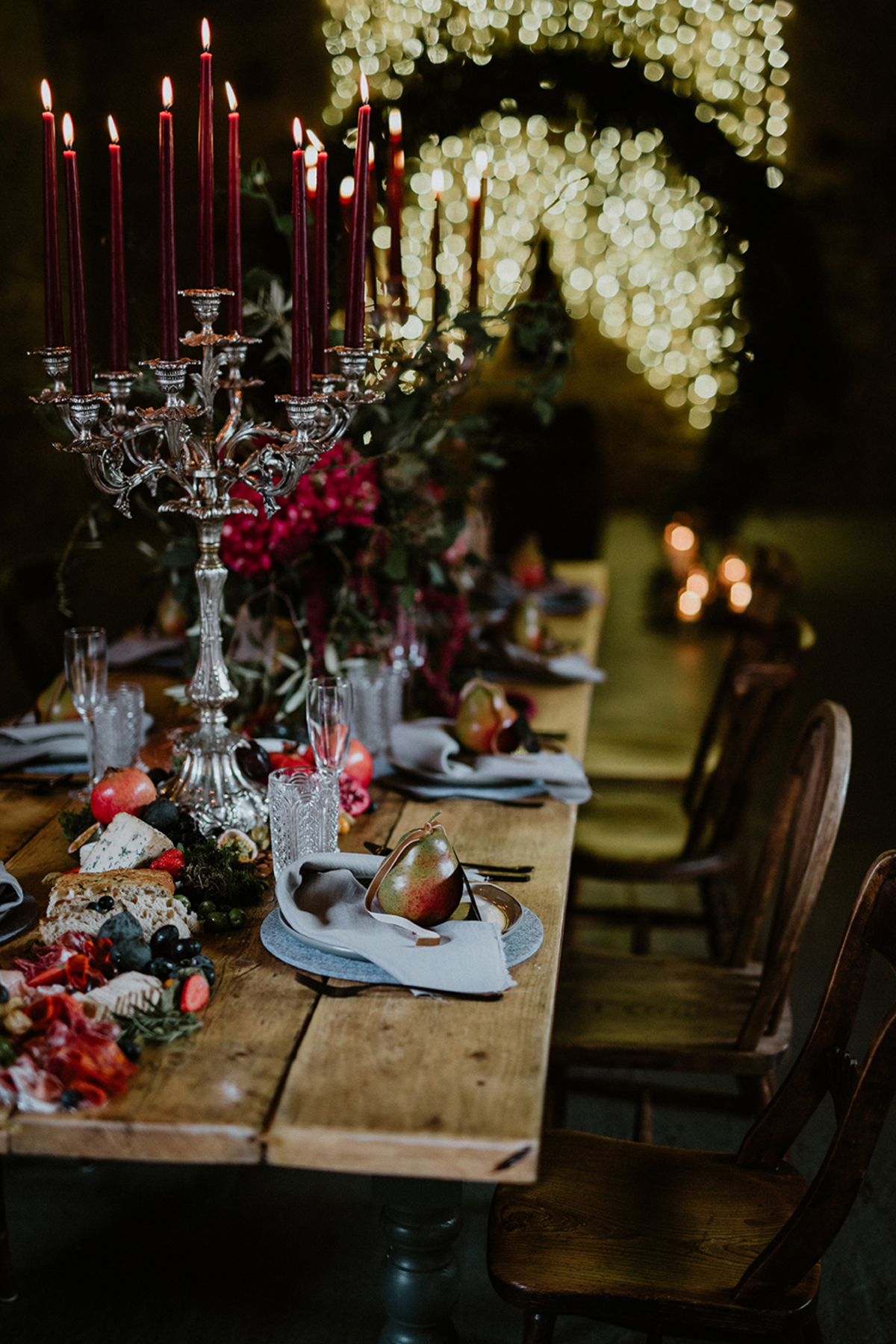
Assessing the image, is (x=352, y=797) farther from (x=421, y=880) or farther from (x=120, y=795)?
(x=421, y=880)

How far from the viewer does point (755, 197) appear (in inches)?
168

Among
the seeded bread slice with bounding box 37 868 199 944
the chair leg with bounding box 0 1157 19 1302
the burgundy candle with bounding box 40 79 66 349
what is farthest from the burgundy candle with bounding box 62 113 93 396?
the chair leg with bounding box 0 1157 19 1302

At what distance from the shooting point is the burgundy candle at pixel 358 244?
1.18 m

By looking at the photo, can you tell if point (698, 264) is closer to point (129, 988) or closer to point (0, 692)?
point (0, 692)

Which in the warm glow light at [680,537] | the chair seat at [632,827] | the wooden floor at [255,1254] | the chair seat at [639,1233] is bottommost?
the wooden floor at [255,1254]

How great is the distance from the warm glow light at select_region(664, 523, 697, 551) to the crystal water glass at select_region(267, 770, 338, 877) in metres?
5.01

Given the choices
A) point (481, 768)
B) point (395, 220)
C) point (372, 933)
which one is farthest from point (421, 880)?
point (395, 220)

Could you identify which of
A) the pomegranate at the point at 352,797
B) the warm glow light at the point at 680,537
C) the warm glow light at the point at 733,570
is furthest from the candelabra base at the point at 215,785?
the warm glow light at the point at 680,537

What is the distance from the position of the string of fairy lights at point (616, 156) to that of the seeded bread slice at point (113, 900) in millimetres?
1141

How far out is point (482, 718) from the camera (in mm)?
1692

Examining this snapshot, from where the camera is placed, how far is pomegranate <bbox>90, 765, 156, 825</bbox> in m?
1.35

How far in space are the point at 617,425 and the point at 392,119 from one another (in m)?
7.69

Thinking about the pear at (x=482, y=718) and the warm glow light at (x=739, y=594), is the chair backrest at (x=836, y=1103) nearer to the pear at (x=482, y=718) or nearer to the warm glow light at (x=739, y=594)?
the pear at (x=482, y=718)

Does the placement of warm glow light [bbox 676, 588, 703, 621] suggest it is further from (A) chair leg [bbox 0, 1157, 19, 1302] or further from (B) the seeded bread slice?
(B) the seeded bread slice
